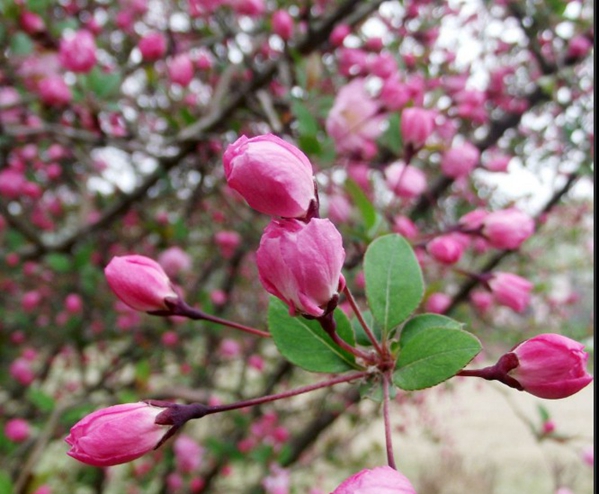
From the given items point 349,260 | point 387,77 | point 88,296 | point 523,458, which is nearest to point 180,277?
point 88,296

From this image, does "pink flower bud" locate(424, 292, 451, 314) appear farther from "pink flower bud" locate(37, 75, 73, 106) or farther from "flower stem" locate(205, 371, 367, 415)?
"pink flower bud" locate(37, 75, 73, 106)

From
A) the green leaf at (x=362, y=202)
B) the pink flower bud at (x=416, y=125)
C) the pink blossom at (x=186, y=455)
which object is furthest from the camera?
the pink blossom at (x=186, y=455)

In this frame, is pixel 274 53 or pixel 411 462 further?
pixel 411 462

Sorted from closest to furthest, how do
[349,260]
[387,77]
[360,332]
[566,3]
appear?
[360,332] < [349,260] < [387,77] < [566,3]

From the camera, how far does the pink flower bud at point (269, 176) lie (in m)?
0.43

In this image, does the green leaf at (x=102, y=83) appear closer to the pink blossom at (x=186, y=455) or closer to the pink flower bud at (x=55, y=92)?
the pink flower bud at (x=55, y=92)

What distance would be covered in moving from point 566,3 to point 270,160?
5.69ft

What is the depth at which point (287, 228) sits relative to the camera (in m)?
0.43

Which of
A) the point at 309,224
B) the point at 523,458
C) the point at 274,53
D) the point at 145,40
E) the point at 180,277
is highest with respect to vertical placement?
the point at 309,224

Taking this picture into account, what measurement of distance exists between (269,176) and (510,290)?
1.82 ft

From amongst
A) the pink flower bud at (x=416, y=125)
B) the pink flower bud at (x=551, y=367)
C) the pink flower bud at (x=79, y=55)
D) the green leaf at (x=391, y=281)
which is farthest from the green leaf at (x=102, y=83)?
the pink flower bud at (x=551, y=367)

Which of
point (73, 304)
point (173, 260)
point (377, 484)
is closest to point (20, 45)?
point (173, 260)

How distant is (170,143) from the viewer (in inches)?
58.5

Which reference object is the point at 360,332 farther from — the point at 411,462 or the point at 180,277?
the point at 411,462
